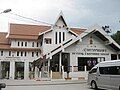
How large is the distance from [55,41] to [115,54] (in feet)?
32.6

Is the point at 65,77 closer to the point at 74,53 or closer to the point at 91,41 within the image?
the point at 74,53

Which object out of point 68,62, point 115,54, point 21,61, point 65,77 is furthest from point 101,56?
point 21,61

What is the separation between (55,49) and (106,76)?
56.4 feet

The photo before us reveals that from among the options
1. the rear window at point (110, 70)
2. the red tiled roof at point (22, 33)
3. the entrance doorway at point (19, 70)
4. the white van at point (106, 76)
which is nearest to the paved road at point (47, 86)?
the white van at point (106, 76)

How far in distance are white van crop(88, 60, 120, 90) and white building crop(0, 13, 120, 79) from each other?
530 inches

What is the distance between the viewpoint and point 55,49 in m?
36.7

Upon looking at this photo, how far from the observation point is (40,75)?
36062mm

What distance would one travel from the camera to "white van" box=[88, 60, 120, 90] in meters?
18.9

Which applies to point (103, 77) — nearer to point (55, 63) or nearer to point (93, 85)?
point (93, 85)

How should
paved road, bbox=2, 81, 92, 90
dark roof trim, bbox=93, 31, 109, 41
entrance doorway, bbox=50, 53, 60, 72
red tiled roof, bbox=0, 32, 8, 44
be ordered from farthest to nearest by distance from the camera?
1. red tiled roof, bbox=0, 32, 8, 44
2. dark roof trim, bbox=93, 31, 109, 41
3. entrance doorway, bbox=50, 53, 60, 72
4. paved road, bbox=2, 81, 92, 90

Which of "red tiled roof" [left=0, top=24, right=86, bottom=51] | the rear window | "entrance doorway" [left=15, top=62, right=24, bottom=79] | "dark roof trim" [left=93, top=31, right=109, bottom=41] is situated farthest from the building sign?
the rear window

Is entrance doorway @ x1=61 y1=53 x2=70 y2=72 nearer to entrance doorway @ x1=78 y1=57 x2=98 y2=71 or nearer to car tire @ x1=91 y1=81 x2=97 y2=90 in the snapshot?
entrance doorway @ x1=78 y1=57 x2=98 y2=71

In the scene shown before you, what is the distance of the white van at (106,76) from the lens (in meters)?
18.9

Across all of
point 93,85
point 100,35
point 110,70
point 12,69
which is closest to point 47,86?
point 93,85
